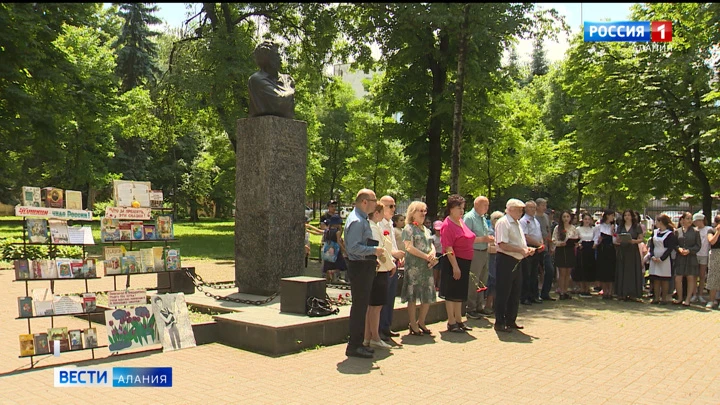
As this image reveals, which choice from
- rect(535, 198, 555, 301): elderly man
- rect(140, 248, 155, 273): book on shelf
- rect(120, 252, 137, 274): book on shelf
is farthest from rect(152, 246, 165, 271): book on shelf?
rect(535, 198, 555, 301): elderly man

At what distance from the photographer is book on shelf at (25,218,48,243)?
659 cm

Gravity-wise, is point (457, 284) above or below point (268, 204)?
below

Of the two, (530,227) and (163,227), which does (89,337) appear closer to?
(163,227)

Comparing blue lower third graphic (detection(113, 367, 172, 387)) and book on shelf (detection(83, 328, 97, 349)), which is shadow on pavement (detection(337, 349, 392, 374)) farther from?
book on shelf (detection(83, 328, 97, 349))

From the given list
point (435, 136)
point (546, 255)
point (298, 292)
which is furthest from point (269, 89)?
point (435, 136)

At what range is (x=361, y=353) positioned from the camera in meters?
6.79

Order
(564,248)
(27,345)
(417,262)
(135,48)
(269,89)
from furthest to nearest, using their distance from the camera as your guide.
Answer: (135,48)
(564,248)
(269,89)
(417,262)
(27,345)

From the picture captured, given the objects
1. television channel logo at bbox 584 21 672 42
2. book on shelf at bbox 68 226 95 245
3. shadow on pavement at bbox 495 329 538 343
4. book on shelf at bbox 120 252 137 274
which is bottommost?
shadow on pavement at bbox 495 329 538 343

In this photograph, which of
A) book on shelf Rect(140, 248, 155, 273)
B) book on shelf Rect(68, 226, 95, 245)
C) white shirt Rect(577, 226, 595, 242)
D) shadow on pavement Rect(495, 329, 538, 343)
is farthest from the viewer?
white shirt Rect(577, 226, 595, 242)

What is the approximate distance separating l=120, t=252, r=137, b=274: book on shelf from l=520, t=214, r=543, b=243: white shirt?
6264 millimetres

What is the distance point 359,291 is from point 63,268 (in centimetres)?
328

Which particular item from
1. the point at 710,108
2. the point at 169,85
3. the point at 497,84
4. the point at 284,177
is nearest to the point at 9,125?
the point at 169,85

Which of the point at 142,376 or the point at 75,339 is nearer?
the point at 142,376

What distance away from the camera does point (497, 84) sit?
59.7 ft
